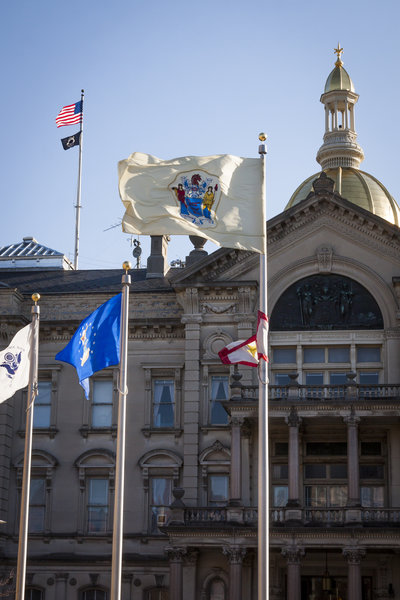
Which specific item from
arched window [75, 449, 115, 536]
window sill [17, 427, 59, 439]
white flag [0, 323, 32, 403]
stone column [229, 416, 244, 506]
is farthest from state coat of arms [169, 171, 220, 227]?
window sill [17, 427, 59, 439]

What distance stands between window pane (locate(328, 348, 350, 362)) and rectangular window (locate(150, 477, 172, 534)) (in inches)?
309

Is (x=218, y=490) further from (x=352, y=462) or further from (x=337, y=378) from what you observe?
(x=337, y=378)

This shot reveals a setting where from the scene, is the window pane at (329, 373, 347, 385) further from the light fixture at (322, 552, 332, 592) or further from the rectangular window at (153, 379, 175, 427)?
the light fixture at (322, 552, 332, 592)

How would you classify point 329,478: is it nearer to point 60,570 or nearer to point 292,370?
point 292,370

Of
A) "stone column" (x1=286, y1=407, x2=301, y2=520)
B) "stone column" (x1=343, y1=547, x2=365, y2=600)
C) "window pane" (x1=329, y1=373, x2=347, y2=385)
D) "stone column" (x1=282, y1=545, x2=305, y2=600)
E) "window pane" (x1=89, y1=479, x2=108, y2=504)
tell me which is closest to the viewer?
"stone column" (x1=343, y1=547, x2=365, y2=600)

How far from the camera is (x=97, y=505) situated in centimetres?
4219

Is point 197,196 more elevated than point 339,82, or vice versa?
point 339,82

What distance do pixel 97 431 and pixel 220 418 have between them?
4999 millimetres

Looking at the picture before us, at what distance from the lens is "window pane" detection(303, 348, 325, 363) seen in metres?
41.7

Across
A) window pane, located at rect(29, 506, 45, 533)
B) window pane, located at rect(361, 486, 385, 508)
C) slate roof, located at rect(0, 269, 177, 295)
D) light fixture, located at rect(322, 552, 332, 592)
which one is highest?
slate roof, located at rect(0, 269, 177, 295)

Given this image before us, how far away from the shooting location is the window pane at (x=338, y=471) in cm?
4075

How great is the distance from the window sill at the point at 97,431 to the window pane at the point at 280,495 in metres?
6.75

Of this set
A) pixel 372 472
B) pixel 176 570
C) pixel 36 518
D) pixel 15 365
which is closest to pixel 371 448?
pixel 372 472

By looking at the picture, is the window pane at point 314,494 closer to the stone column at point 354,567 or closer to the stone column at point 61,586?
the stone column at point 354,567
